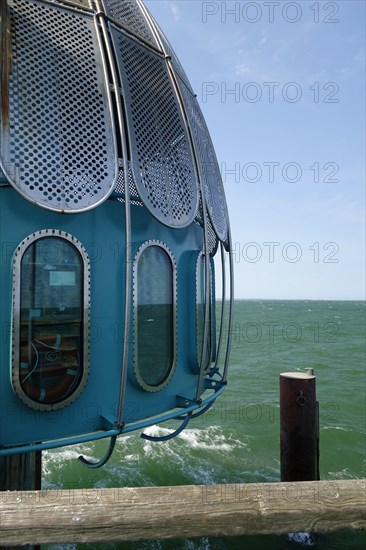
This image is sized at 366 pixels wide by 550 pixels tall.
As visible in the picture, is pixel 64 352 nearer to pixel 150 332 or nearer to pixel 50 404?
pixel 50 404

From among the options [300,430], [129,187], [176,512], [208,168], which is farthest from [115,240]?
[300,430]

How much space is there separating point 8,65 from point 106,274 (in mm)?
2628

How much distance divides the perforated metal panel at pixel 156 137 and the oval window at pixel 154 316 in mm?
588

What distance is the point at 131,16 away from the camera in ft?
20.2

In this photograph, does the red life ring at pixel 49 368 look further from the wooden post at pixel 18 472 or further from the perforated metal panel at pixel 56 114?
the wooden post at pixel 18 472

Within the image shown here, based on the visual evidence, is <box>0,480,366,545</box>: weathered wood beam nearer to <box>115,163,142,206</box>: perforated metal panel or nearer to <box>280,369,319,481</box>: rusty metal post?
<box>115,163,142,206</box>: perforated metal panel

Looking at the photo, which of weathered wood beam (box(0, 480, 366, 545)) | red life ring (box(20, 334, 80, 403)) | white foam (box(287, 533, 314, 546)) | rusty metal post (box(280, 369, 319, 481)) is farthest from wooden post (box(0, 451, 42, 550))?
white foam (box(287, 533, 314, 546))

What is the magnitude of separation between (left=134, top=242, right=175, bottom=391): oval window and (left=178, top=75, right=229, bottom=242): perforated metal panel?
1.45 m

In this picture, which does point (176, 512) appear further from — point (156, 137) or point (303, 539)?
point (303, 539)

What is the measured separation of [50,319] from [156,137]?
2.85m

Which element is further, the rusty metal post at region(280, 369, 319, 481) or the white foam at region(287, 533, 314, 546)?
the white foam at region(287, 533, 314, 546)

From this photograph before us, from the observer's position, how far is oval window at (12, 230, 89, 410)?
14.7 ft

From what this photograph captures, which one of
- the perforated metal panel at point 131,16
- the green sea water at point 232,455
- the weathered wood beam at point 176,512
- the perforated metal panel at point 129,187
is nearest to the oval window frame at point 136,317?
the perforated metal panel at point 129,187

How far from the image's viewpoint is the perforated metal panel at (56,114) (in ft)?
14.8
